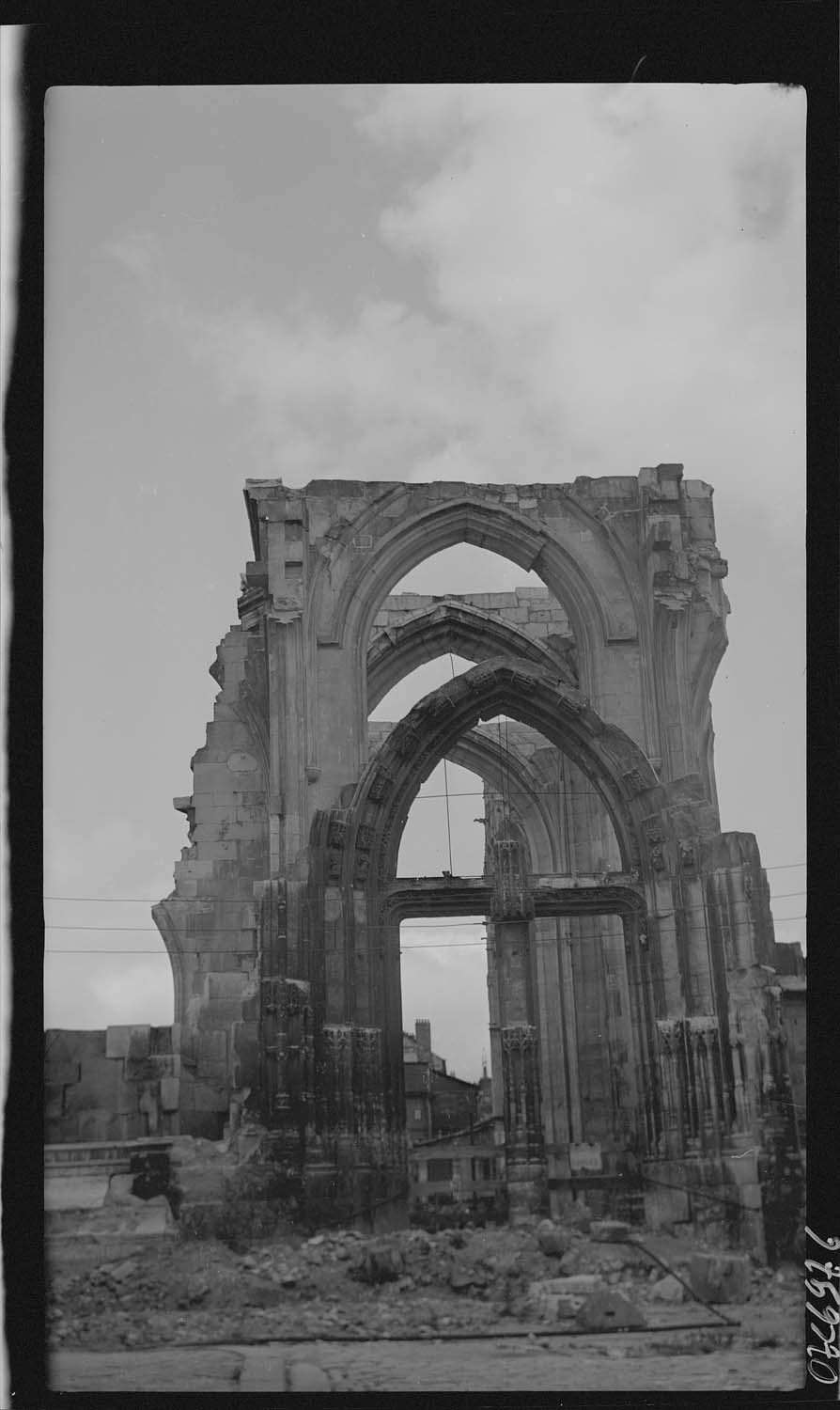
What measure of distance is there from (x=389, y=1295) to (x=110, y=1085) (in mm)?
2986

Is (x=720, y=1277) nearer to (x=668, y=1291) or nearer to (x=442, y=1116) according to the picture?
(x=668, y=1291)

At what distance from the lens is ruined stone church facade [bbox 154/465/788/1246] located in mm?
15930

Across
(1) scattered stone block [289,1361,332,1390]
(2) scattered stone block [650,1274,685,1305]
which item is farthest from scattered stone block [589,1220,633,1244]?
(1) scattered stone block [289,1361,332,1390]

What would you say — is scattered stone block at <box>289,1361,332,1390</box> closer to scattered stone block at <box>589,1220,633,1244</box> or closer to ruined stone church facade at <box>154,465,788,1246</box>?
ruined stone church facade at <box>154,465,788,1246</box>

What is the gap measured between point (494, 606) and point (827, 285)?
35.0ft

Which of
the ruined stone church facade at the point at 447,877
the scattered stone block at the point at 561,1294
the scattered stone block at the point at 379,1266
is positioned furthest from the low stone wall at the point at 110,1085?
the scattered stone block at the point at 561,1294

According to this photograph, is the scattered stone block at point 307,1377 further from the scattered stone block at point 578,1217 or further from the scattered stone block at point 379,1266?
the scattered stone block at point 578,1217

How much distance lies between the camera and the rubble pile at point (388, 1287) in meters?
13.5

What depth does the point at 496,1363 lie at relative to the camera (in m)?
12.5

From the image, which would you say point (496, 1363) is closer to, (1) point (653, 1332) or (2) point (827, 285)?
(1) point (653, 1332)
